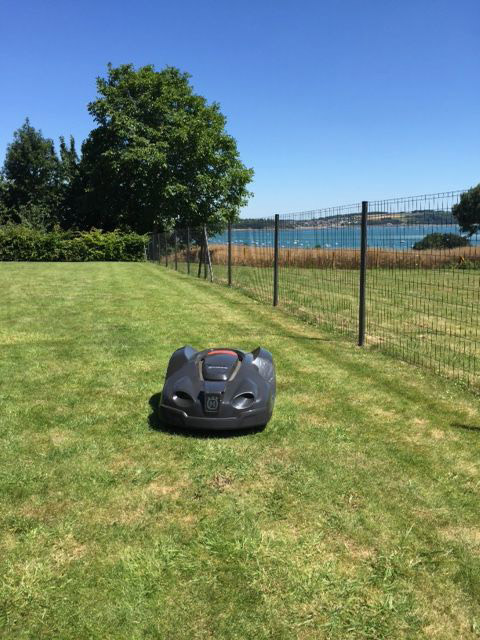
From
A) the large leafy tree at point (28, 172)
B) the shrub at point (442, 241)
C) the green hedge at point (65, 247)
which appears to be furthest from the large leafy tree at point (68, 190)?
the shrub at point (442, 241)

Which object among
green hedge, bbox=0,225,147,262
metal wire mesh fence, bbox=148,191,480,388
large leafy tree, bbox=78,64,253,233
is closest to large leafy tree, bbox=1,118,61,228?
large leafy tree, bbox=78,64,253,233

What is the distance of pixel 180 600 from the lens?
2.28 m

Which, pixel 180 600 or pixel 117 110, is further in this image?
pixel 117 110

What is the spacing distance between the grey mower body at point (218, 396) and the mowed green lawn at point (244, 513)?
0.17 m

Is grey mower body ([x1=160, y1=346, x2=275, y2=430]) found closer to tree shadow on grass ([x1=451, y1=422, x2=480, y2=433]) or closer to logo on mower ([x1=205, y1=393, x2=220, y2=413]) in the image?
logo on mower ([x1=205, y1=393, x2=220, y2=413])

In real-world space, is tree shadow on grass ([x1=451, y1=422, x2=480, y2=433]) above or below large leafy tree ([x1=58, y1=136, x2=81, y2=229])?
below

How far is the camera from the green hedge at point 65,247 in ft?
105

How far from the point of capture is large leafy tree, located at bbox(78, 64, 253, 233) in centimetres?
3481

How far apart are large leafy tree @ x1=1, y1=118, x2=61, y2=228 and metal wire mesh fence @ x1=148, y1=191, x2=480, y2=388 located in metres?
34.3

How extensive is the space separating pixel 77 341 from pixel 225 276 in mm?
10433

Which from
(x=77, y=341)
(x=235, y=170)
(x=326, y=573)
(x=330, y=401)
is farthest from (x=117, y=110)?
(x=326, y=573)

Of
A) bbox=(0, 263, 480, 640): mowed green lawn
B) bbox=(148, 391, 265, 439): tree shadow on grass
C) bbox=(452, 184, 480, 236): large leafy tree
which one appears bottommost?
bbox=(0, 263, 480, 640): mowed green lawn

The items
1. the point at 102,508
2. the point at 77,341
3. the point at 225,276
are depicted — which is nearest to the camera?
the point at 102,508

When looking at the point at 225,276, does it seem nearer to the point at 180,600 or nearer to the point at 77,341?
the point at 77,341
